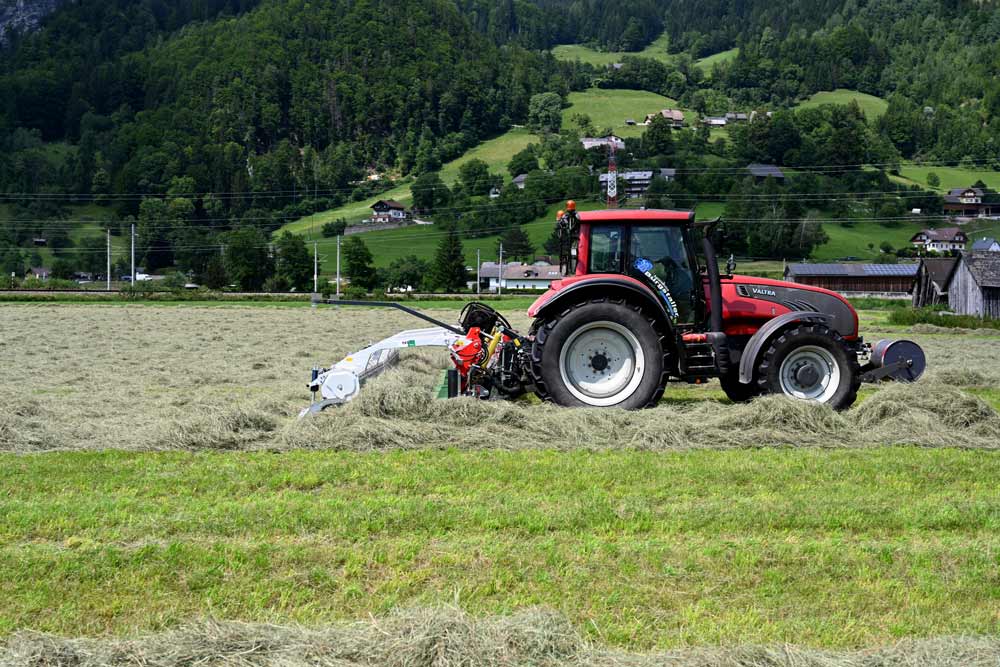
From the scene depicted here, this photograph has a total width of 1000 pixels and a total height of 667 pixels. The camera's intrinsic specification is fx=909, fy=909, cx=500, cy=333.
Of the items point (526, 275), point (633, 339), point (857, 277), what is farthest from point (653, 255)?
point (526, 275)

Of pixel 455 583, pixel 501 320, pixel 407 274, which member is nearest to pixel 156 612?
pixel 455 583

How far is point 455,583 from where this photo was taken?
4.62m

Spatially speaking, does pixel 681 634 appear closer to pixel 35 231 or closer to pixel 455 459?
pixel 455 459

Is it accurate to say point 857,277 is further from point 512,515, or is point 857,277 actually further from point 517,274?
point 512,515

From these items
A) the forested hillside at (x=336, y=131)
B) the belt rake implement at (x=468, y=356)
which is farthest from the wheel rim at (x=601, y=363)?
the forested hillside at (x=336, y=131)

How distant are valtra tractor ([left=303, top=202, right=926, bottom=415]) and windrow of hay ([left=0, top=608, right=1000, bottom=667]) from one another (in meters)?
5.80

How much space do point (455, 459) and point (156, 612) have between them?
3.55 metres

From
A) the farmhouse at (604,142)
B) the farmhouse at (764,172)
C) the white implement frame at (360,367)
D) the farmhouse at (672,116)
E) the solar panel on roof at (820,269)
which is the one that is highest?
the farmhouse at (672,116)

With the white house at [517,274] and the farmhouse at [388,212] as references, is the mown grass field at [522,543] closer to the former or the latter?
the white house at [517,274]

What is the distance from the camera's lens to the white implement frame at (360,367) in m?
9.41

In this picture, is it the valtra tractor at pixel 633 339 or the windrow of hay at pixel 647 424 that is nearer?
the windrow of hay at pixel 647 424

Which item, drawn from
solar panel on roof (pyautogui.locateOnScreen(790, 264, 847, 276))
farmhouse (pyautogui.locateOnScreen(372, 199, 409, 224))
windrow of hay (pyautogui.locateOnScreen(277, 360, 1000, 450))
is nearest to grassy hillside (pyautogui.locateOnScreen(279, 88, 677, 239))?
farmhouse (pyautogui.locateOnScreen(372, 199, 409, 224))

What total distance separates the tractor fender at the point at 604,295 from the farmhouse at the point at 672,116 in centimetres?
14824

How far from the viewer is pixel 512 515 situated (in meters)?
5.79
